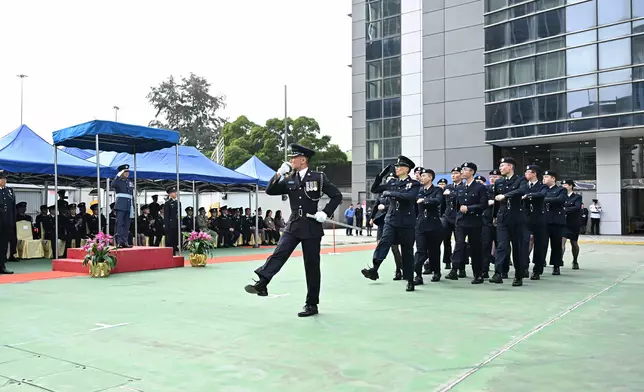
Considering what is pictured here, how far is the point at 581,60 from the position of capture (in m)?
26.0

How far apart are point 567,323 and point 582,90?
75.5 ft

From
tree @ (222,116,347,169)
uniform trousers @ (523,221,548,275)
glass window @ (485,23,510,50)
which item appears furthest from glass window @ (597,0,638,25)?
tree @ (222,116,347,169)

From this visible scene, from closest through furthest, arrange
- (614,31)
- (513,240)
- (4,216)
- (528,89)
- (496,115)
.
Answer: (513,240) → (4,216) → (614,31) → (528,89) → (496,115)

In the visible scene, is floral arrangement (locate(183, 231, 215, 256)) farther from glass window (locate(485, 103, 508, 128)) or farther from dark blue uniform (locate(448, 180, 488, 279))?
glass window (locate(485, 103, 508, 128))

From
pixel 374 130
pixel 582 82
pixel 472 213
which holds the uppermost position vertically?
pixel 582 82

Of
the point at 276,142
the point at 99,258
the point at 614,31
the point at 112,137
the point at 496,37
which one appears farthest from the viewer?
the point at 276,142

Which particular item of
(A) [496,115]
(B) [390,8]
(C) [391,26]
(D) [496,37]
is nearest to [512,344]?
(A) [496,115]

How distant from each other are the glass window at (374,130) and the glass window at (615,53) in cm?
1601

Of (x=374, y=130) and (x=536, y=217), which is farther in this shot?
(x=374, y=130)

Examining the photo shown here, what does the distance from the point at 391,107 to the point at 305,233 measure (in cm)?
3302

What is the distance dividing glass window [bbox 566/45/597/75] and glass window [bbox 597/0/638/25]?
1235 mm

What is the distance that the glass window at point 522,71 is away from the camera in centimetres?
2769

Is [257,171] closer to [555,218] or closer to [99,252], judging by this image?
[99,252]

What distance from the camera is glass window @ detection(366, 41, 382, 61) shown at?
38.8m
